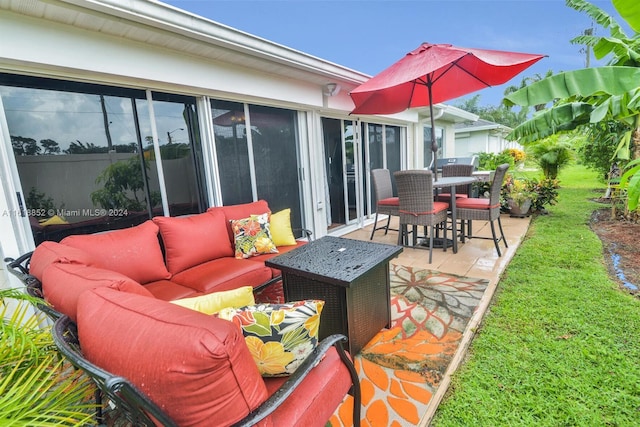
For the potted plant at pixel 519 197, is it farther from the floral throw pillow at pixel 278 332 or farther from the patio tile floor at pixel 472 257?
the floral throw pillow at pixel 278 332

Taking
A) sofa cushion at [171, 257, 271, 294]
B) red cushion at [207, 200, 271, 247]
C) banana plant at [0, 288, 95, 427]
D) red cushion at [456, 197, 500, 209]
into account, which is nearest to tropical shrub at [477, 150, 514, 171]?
red cushion at [456, 197, 500, 209]

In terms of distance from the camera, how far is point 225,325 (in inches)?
33.3

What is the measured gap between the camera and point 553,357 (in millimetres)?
2035

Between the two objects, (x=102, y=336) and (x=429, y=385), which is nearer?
(x=102, y=336)

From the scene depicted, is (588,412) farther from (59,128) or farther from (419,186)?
(59,128)

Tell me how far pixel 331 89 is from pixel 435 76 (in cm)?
156

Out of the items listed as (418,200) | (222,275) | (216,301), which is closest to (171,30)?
(222,275)

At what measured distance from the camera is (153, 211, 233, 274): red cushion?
9.11 ft

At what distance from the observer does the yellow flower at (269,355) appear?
1.16 meters

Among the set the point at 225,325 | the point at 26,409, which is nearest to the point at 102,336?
the point at 26,409

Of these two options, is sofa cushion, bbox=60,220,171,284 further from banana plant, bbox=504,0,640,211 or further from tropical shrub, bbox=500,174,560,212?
tropical shrub, bbox=500,174,560,212

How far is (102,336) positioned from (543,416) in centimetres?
215

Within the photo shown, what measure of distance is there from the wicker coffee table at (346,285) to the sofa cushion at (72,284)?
3.61ft

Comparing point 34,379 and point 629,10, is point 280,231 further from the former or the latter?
point 629,10
